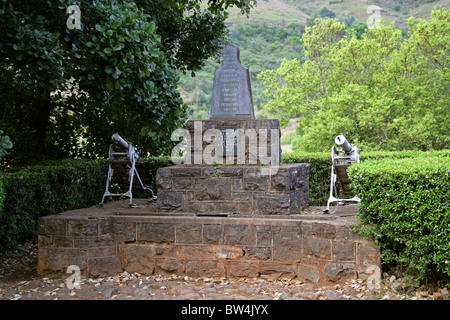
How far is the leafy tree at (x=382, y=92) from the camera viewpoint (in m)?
13.8

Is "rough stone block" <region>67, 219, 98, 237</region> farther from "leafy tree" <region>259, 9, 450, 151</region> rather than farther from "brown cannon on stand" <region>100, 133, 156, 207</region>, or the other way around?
"leafy tree" <region>259, 9, 450, 151</region>

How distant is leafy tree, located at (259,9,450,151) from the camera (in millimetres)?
13844

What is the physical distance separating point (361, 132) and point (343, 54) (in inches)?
103

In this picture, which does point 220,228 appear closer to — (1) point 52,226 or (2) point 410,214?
(1) point 52,226

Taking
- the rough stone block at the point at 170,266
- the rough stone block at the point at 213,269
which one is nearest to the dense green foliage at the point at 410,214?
the rough stone block at the point at 213,269

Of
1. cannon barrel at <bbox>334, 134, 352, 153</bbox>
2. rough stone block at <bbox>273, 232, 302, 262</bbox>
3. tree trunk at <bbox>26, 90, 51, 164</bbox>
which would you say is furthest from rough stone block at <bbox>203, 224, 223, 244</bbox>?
tree trunk at <bbox>26, 90, 51, 164</bbox>

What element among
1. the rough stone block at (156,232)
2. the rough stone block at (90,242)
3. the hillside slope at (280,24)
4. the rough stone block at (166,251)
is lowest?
the rough stone block at (166,251)

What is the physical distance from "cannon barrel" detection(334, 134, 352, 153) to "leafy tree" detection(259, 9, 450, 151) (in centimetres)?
708

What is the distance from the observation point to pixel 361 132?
14.6m

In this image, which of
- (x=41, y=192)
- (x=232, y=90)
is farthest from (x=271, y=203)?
(x=41, y=192)

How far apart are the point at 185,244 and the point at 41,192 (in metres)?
2.37

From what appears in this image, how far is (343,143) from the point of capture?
6.56 meters

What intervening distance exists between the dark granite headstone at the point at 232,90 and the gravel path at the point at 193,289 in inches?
93.4

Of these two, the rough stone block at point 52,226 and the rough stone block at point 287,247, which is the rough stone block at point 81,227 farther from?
the rough stone block at point 287,247
